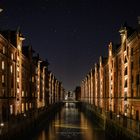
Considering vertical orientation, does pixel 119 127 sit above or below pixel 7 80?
below

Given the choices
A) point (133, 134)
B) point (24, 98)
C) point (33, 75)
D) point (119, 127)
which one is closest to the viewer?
point (133, 134)

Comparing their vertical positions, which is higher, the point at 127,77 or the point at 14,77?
the point at 14,77

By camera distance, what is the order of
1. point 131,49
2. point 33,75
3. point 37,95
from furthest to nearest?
point 37,95, point 33,75, point 131,49

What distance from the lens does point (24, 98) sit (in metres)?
68.4

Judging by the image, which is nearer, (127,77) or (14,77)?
(127,77)

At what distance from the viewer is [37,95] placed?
88188 millimetres

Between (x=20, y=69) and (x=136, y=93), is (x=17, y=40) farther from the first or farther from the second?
(x=136, y=93)

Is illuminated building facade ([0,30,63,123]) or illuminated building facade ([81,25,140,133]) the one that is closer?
illuminated building facade ([81,25,140,133])

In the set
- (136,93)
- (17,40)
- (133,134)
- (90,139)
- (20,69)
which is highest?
(17,40)

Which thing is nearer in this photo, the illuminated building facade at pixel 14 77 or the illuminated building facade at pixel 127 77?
the illuminated building facade at pixel 127 77

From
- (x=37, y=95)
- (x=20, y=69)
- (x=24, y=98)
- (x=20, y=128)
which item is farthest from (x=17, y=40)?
(x=37, y=95)

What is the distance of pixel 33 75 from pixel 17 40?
977 inches

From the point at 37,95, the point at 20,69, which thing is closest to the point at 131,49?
the point at 20,69

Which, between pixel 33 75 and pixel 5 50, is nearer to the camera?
pixel 5 50
